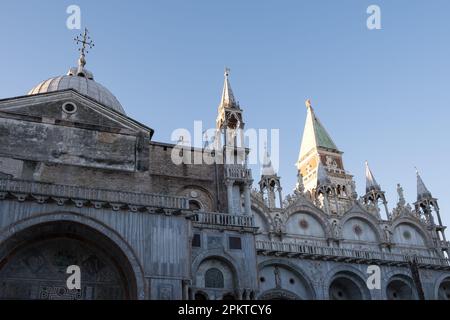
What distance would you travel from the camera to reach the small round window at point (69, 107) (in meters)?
28.6

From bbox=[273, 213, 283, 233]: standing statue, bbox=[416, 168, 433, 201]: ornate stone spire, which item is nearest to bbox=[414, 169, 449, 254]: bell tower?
bbox=[416, 168, 433, 201]: ornate stone spire

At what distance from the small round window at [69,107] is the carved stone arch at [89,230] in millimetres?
7876

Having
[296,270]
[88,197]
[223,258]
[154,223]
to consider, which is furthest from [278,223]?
[88,197]

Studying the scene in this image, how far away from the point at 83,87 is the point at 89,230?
48.1 feet

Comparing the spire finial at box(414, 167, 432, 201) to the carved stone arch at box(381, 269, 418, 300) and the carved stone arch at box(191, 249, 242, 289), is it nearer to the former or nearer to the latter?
the carved stone arch at box(381, 269, 418, 300)

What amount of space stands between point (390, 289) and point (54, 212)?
955 inches

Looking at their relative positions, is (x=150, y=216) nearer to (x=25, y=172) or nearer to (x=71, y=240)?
(x=71, y=240)

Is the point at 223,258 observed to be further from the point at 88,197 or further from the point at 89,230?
the point at 88,197

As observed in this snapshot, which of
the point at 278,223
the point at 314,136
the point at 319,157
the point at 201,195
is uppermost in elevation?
the point at 314,136

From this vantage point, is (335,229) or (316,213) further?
(335,229)

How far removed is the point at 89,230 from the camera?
928 inches

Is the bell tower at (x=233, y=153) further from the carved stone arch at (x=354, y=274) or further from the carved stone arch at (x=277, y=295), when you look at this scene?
the carved stone arch at (x=354, y=274)
